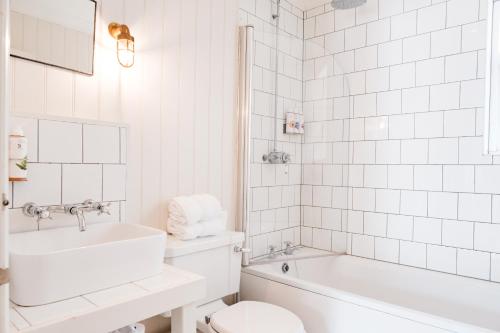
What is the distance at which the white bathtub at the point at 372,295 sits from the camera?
162 centimetres

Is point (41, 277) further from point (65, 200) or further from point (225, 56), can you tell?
point (225, 56)

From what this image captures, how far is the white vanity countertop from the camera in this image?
2.93 ft

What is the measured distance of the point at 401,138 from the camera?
2355mm

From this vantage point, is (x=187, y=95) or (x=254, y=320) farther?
(x=187, y=95)

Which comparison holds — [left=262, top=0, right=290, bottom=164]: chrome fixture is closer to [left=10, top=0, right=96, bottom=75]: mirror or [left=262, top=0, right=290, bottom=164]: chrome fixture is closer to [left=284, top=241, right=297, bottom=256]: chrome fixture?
[left=284, top=241, right=297, bottom=256]: chrome fixture

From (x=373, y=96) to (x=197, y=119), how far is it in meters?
1.31

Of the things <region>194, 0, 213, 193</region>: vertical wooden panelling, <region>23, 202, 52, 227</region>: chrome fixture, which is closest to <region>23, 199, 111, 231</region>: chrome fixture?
<region>23, 202, 52, 227</region>: chrome fixture

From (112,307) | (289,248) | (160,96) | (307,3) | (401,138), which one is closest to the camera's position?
(112,307)

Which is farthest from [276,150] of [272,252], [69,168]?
[69,168]

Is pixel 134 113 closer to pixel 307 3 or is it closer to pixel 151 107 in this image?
pixel 151 107

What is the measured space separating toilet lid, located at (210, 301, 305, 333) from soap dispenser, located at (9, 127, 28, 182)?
3.34 ft

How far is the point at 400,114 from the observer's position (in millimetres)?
2361

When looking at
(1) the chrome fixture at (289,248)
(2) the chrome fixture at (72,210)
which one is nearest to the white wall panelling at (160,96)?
(2) the chrome fixture at (72,210)

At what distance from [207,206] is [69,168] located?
698 mm
